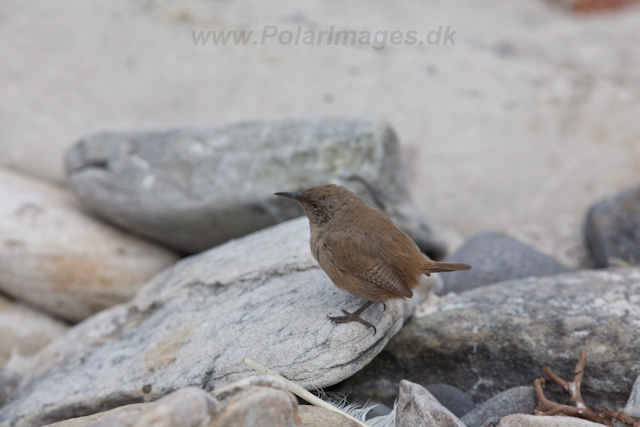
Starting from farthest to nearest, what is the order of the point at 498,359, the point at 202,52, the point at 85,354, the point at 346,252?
the point at 202,52 < the point at 85,354 < the point at 498,359 < the point at 346,252

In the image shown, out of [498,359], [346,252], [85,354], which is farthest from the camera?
[85,354]

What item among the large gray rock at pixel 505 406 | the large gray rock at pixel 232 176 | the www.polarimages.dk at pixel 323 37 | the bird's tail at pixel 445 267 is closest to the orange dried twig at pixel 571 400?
the large gray rock at pixel 505 406

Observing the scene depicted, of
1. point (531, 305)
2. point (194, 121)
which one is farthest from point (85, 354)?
point (194, 121)

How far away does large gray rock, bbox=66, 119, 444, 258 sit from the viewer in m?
4.81

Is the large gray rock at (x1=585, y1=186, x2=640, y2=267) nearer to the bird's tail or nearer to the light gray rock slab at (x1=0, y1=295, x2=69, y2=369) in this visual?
the bird's tail

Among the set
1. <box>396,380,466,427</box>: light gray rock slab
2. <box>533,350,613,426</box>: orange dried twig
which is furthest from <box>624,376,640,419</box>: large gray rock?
<box>396,380,466,427</box>: light gray rock slab

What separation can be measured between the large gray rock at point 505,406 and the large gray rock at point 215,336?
0.60 metres

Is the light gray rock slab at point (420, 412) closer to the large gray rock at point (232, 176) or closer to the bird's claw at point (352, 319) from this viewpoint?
the bird's claw at point (352, 319)

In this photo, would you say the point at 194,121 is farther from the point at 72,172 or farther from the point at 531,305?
the point at 531,305

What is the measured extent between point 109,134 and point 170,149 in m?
0.74

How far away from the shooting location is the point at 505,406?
301 centimetres

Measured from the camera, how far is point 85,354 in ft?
12.6

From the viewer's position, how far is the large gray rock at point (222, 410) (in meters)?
1.87

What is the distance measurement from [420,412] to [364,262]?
2.55 feet
